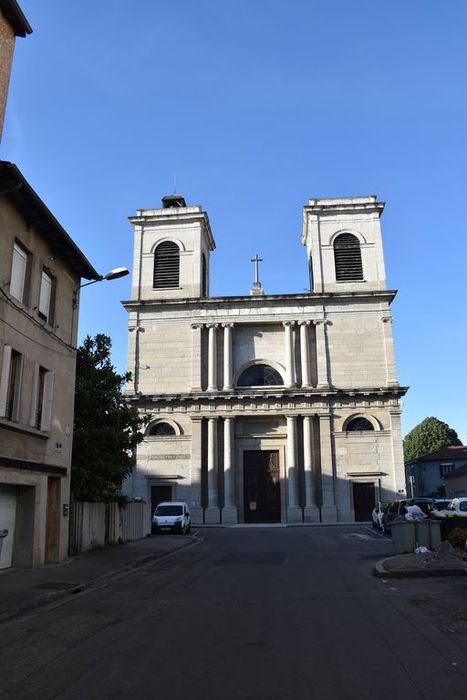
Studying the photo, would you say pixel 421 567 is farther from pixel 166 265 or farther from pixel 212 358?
pixel 166 265

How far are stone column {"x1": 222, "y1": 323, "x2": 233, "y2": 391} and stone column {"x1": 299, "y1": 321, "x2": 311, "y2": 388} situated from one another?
16.2 ft

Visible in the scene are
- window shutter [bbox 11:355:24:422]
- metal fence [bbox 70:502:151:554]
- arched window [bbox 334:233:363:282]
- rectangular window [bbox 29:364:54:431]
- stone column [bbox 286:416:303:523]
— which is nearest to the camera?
window shutter [bbox 11:355:24:422]

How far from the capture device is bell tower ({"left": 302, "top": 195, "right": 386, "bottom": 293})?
43656 mm

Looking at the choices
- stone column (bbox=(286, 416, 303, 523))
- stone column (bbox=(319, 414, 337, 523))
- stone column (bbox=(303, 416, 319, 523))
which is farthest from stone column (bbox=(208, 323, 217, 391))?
stone column (bbox=(319, 414, 337, 523))

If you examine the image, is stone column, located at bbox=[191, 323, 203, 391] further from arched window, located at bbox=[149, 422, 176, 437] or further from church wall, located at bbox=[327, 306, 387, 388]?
church wall, located at bbox=[327, 306, 387, 388]

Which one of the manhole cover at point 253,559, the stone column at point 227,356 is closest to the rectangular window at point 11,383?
the manhole cover at point 253,559

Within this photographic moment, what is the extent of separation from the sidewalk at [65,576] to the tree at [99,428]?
7.13ft

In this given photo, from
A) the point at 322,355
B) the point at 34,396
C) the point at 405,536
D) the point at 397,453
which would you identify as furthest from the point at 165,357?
the point at 405,536

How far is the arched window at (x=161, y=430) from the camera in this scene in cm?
4125

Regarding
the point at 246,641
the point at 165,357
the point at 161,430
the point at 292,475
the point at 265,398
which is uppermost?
the point at 165,357

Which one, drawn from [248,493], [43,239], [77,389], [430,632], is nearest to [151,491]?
[248,493]

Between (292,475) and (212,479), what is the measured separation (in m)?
5.21

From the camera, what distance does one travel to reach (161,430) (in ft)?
136

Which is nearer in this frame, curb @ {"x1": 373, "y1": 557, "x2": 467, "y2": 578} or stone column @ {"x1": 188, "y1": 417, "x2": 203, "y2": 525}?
curb @ {"x1": 373, "y1": 557, "x2": 467, "y2": 578}
